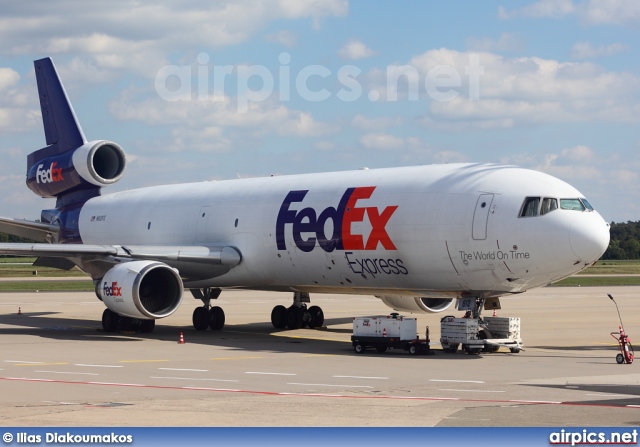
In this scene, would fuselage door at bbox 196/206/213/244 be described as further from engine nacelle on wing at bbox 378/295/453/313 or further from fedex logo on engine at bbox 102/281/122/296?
engine nacelle on wing at bbox 378/295/453/313

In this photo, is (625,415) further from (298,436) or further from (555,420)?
(298,436)

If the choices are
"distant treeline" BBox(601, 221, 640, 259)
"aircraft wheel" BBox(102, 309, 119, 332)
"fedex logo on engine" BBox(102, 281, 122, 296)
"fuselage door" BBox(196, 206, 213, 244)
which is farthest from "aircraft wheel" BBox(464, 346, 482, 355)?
"distant treeline" BBox(601, 221, 640, 259)

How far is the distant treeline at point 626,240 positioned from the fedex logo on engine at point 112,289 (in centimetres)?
11795

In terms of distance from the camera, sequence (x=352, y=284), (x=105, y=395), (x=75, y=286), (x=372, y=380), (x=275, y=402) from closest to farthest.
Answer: (x=275, y=402) < (x=105, y=395) < (x=372, y=380) < (x=352, y=284) < (x=75, y=286)

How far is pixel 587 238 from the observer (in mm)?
23719

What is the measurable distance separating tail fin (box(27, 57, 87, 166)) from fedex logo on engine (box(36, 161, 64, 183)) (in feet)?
1.95

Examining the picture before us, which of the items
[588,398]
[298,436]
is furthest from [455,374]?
[298,436]

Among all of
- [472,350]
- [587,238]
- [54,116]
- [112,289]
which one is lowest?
[472,350]

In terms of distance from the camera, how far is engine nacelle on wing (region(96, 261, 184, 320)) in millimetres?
29531

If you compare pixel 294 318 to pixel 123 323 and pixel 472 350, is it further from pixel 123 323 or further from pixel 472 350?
pixel 472 350

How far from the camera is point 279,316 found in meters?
35.0

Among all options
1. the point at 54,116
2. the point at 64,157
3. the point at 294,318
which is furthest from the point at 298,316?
the point at 54,116

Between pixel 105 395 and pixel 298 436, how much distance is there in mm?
5768

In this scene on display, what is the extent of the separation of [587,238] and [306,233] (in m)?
8.88
